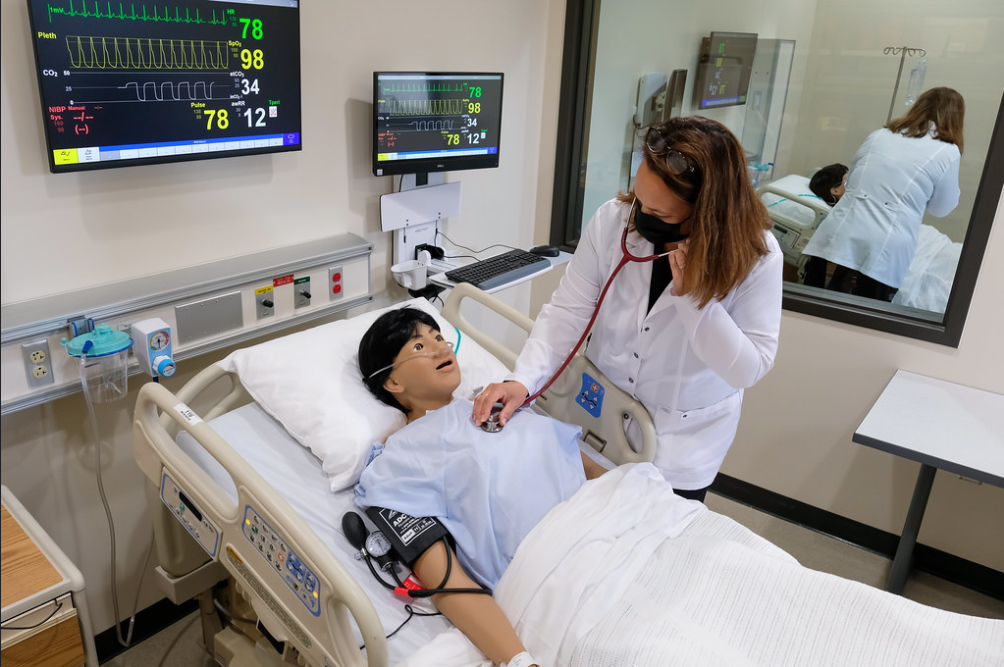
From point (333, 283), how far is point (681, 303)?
3.57ft

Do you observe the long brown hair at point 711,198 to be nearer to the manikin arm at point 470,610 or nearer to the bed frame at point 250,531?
the bed frame at point 250,531

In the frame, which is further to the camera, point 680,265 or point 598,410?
point 598,410

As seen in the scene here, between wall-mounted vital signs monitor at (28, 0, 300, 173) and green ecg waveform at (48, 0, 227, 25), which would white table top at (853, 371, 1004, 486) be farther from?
green ecg waveform at (48, 0, 227, 25)

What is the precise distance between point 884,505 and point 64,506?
8.46 ft

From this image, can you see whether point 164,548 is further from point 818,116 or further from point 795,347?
point 818,116

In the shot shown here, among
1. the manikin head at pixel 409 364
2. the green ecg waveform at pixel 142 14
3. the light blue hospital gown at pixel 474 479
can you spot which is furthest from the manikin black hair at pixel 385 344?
the green ecg waveform at pixel 142 14

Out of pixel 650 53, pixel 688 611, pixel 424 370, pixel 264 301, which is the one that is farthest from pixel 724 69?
pixel 688 611

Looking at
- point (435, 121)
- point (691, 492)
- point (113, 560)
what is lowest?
point (113, 560)

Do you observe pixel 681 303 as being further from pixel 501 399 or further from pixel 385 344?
pixel 385 344

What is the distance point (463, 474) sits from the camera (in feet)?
5.19

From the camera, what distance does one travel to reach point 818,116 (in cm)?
258

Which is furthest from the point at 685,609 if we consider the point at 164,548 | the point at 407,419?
the point at 164,548

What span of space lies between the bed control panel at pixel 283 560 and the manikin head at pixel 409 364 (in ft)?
1.79

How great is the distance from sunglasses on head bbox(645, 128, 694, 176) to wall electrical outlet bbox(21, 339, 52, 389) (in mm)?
1283
